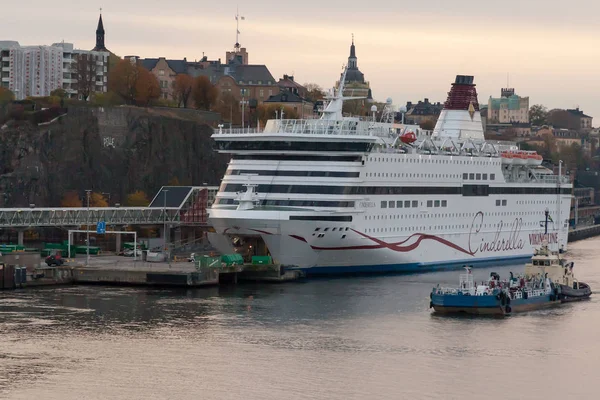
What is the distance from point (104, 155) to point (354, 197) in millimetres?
36112

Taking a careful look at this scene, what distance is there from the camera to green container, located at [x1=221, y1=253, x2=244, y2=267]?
63.1 metres

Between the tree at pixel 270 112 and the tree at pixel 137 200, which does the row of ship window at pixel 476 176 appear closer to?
the tree at pixel 137 200

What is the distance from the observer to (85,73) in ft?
391

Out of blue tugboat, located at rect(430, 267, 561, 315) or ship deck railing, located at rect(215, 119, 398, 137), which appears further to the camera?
ship deck railing, located at rect(215, 119, 398, 137)

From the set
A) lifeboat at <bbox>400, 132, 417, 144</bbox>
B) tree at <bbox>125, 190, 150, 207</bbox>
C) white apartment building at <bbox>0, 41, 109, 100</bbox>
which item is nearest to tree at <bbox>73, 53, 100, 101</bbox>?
white apartment building at <bbox>0, 41, 109, 100</bbox>

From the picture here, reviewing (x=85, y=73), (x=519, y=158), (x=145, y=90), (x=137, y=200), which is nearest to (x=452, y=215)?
(x=519, y=158)

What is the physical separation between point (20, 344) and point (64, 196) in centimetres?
4712

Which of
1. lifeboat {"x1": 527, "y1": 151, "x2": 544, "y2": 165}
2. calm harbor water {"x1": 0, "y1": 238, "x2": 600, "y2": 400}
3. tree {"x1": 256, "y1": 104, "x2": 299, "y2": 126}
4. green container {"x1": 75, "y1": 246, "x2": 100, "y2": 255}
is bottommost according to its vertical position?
calm harbor water {"x1": 0, "y1": 238, "x2": 600, "y2": 400}

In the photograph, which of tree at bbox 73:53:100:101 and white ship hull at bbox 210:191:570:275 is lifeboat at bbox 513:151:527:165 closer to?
white ship hull at bbox 210:191:570:275

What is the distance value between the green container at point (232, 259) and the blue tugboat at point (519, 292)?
35.9 feet

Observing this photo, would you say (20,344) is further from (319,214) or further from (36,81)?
(36,81)

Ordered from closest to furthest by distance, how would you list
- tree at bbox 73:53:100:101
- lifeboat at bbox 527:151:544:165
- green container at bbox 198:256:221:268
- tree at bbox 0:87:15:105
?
green container at bbox 198:256:221:268
lifeboat at bbox 527:151:544:165
tree at bbox 0:87:15:105
tree at bbox 73:53:100:101

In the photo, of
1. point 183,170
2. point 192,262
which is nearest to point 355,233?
point 192,262

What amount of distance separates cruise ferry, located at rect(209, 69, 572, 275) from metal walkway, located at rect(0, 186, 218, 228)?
8.11 metres
